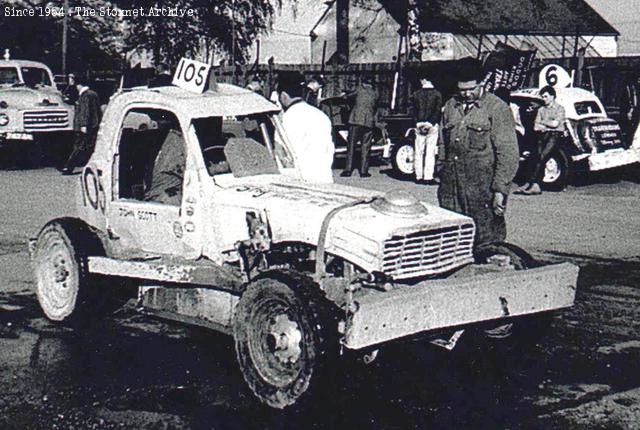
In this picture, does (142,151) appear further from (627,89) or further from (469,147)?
(627,89)

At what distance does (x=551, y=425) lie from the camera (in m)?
6.02

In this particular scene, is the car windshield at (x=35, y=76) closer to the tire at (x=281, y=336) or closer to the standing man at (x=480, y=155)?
the standing man at (x=480, y=155)

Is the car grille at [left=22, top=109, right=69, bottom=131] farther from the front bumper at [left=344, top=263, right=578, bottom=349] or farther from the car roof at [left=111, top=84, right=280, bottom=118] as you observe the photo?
the front bumper at [left=344, top=263, right=578, bottom=349]

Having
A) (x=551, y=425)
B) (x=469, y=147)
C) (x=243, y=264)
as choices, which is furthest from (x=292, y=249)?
(x=469, y=147)

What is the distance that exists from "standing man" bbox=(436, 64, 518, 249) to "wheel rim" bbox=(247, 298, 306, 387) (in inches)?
107

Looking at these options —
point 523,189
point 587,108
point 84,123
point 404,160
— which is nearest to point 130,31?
point 84,123

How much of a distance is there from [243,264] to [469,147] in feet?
8.54

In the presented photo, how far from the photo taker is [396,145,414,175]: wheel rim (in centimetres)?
2058

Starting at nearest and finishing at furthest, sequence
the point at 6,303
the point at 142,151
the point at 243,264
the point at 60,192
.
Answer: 1. the point at 243,264
2. the point at 142,151
3. the point at 6,303
4. the point at 60,192

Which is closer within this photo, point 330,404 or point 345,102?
point 330,404

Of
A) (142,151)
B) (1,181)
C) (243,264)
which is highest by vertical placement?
(142,151)

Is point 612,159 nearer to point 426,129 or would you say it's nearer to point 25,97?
point 426,129

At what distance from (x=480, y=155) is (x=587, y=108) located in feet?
40.4

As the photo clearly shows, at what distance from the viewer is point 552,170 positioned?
62.3 ft
